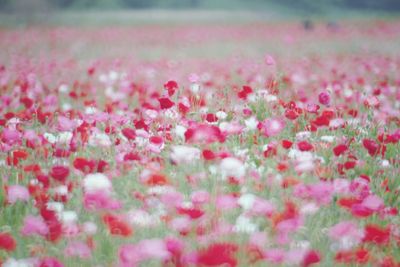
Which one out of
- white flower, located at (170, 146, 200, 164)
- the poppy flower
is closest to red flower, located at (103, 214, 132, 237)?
the poppy flower

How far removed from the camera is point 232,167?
245 cm

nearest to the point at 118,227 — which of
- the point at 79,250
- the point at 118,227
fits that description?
the point at 118,227

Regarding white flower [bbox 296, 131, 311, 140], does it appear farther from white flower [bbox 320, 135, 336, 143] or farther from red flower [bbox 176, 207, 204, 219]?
red flower [bbox 176, 207, 204, 219]

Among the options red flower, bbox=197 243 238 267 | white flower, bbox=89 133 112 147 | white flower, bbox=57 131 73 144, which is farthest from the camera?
white flower, bbox=57 131 73 144

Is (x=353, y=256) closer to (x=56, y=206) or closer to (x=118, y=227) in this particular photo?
(x=118, y=227)

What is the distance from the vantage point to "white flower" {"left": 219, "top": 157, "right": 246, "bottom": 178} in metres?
2.44

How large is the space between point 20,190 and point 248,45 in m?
11.3

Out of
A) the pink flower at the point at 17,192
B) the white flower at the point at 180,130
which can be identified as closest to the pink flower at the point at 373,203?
the white flower at the point at 180,130

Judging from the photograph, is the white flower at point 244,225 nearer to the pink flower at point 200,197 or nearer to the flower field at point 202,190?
the flower field at point 202,190

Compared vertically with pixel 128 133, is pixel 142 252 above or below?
below

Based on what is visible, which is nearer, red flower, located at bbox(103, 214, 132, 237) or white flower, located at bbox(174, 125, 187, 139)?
red flower, located at bbox(103, 214, 132, 237)

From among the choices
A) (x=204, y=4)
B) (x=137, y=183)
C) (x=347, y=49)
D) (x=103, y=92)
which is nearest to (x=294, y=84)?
(x=103, y=92)

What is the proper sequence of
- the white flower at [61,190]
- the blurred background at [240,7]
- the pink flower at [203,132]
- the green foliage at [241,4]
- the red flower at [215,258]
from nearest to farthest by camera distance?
the red flower at [215,258] → the white flower at [61,190] → the pink flower at [203,132] → the blurred background at [240,7] → the green foliage at [241,4]

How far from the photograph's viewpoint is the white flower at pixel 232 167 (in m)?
2.44
